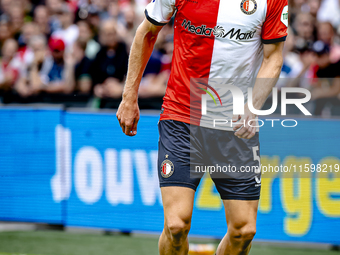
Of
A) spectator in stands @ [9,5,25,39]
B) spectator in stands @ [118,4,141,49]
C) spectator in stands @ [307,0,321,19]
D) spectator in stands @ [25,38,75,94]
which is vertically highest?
spectator in stands @ [307,0,321,19]

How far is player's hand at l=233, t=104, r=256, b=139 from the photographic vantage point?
326cm

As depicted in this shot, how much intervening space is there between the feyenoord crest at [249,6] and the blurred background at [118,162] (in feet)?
7.24

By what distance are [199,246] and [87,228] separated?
155cm

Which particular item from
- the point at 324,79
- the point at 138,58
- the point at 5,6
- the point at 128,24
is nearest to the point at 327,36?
the point at 324,79

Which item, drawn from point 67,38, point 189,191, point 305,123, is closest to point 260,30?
point 189,191

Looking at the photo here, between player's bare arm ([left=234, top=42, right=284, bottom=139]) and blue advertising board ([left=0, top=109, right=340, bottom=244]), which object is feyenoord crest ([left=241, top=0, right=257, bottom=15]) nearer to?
player's bare arm ([left=234, top=42, right=284, bottom=139])

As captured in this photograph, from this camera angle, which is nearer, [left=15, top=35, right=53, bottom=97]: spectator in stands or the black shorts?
the black shorts

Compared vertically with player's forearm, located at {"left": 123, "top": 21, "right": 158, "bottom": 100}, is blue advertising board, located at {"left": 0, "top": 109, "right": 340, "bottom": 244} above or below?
below

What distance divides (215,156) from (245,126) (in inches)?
13.2

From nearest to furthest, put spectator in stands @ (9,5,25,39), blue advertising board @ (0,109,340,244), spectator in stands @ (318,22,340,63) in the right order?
blue advertising board @ (0,109,340,244) → spectator in stands @ (318,22,340,63) → spectator in stands @ (9,5,25,39)

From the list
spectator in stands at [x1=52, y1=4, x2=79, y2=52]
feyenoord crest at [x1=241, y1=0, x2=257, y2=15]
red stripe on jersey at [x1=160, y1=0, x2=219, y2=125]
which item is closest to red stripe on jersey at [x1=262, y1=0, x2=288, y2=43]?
feyenoord crest at [x1=241, y1=0, x2=257, y2=15]

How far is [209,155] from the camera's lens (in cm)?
347

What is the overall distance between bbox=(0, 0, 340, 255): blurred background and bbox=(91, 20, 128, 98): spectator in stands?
0.02 meters

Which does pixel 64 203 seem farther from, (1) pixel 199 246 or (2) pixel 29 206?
(1) pixel 199 246
